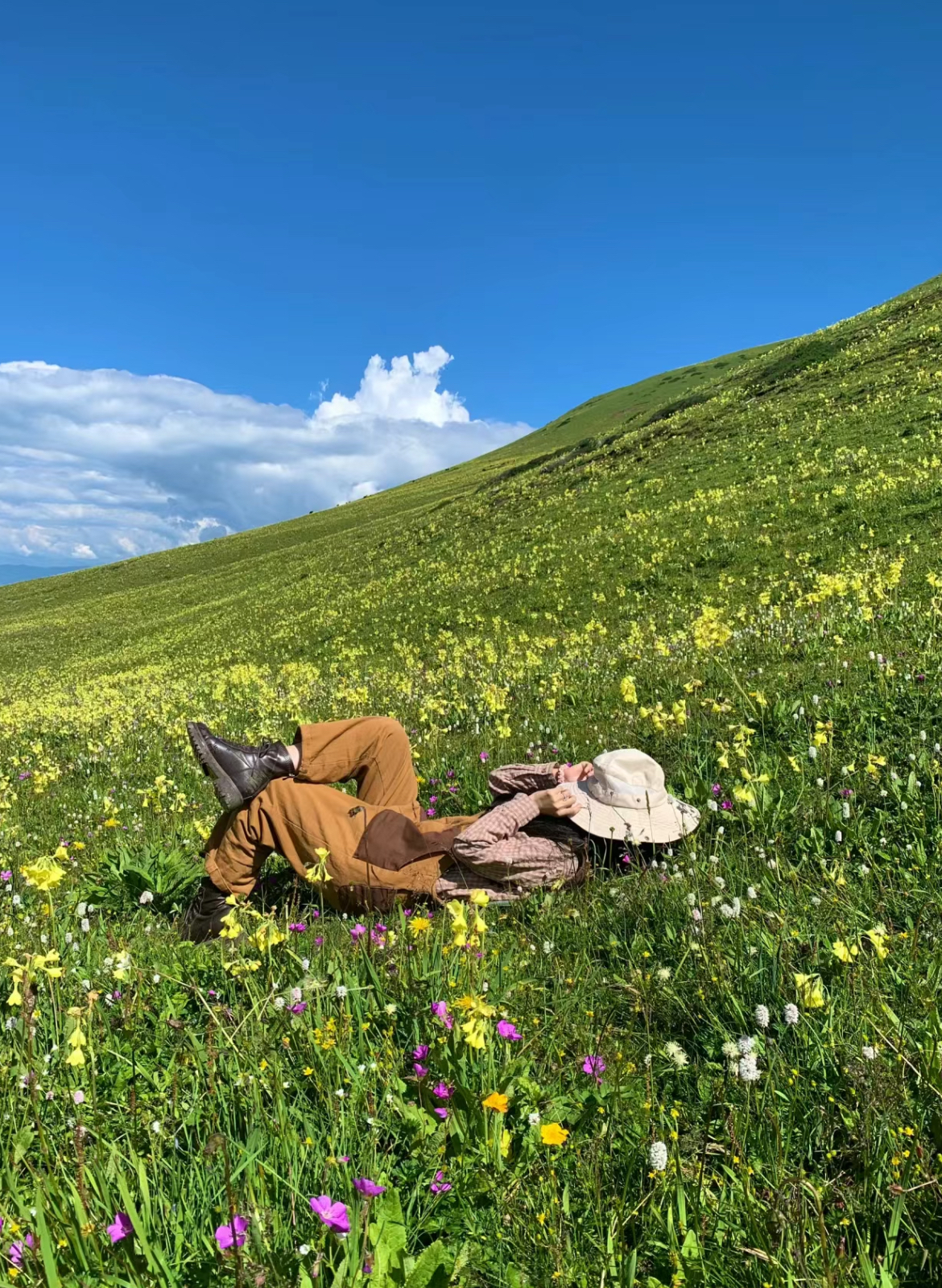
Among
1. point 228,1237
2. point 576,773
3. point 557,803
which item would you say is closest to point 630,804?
point 557,803

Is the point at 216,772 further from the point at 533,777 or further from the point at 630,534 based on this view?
the point at 630,534

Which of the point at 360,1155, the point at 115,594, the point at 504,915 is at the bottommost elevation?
the point at 504,915

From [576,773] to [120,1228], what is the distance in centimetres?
431

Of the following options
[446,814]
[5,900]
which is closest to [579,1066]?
[446,814]

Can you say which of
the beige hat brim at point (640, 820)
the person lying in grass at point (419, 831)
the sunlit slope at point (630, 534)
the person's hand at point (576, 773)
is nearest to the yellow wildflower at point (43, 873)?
the person lying in grass at point (419, 831)

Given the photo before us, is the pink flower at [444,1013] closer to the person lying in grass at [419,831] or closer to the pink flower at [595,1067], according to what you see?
the pink flower at [595,1067]

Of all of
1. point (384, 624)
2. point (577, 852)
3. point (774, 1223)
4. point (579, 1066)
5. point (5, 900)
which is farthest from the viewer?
point (384, 624)

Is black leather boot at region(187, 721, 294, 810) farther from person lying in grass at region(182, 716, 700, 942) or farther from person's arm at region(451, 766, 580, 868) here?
person's arm at region(451, 766, 580, 868)

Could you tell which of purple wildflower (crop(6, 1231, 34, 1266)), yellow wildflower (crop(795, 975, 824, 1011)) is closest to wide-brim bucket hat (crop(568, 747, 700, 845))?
yellow wildflower (crop(795, 975, 824, 1011))

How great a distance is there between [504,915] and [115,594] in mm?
67044

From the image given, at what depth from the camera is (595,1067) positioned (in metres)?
2.85

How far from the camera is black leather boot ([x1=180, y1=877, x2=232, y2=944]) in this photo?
4977 mm

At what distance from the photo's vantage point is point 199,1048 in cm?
291

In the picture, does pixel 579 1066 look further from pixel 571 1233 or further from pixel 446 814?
pixel 446 814
